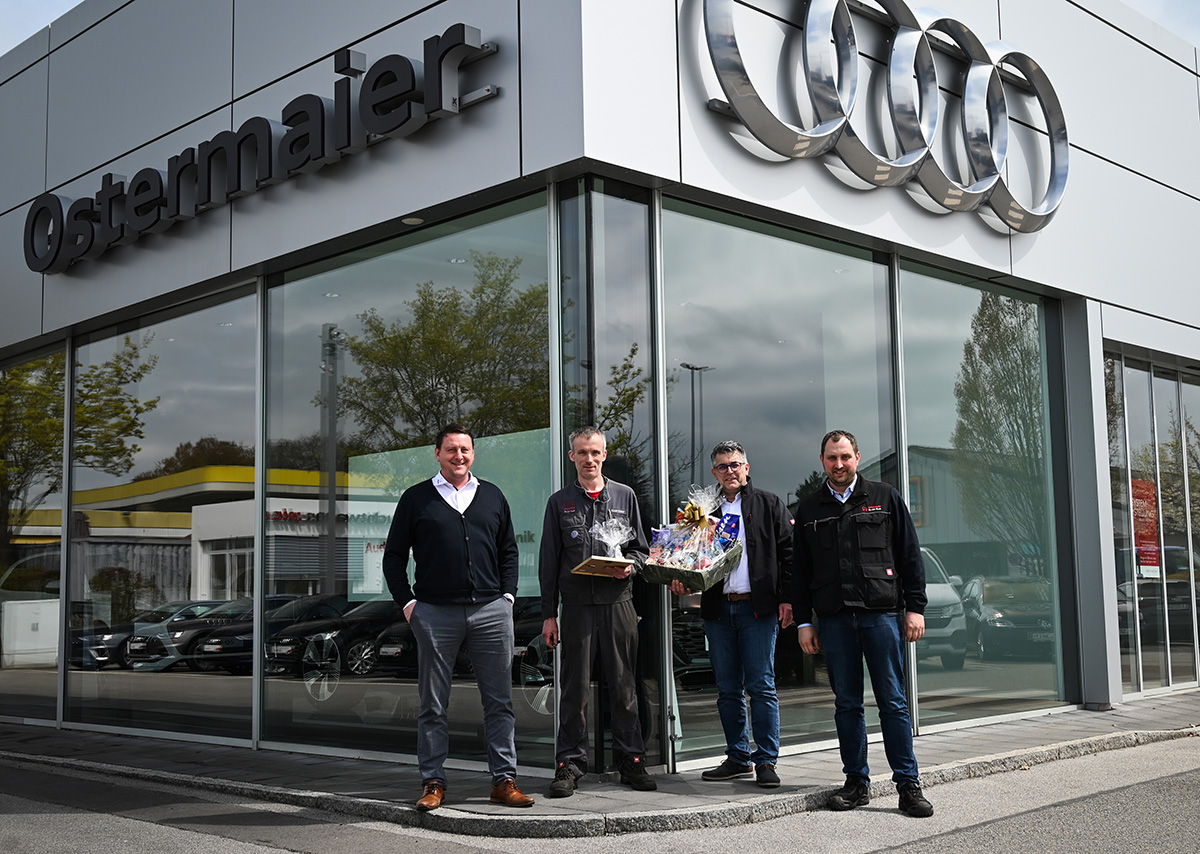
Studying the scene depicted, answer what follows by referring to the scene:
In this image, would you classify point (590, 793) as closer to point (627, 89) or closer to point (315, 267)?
point (627, 89)

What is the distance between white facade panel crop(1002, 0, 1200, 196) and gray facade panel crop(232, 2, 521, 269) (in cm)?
570

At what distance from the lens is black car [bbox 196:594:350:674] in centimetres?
954

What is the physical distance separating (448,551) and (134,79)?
7.01 m

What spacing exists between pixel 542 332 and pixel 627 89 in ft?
5.68

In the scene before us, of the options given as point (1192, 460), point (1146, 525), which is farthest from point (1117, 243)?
point (1192, 460)

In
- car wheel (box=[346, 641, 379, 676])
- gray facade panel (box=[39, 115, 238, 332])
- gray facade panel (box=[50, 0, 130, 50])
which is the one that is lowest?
car wheel (box=[346, 641, 379, 676])

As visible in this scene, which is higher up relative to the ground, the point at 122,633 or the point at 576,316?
the point at 576,316

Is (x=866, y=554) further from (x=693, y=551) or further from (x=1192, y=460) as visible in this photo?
(x=1192, y=460)

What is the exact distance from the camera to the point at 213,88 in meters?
10.5

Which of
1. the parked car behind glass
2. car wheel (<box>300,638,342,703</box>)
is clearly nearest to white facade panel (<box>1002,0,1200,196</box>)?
the parked car behind glass

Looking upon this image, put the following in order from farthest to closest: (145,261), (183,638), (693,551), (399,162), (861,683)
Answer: (145,261), (183,638), (399,162), (693,551), (861,683)

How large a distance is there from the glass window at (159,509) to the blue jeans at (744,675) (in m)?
4.60

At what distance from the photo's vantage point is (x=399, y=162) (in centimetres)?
870

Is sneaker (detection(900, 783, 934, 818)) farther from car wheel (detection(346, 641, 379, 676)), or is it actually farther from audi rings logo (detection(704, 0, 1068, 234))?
audi rings logo (detection(704, 0, 1068, 234))
